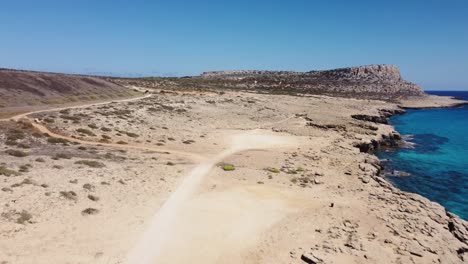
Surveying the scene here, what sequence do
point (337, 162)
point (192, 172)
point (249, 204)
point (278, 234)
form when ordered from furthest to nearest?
point (337, 162)
point (192, 172)
point (249, 204)
point (278, 234)

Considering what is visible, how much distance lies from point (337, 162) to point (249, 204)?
1320cm

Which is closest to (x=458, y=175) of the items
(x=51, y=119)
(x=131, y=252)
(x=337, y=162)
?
(x=337, y=162)

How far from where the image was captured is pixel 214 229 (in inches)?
687

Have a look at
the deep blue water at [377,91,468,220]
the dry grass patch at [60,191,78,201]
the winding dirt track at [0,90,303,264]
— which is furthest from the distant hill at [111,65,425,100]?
the dry grass patch at [60,191,78,201]

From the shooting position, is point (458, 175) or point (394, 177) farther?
point (458, 175)

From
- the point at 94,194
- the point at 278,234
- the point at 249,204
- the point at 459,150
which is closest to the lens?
the point at 278,234

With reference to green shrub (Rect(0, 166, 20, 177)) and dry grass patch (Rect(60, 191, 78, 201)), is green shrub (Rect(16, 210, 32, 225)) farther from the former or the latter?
green shrub (Rect(0, 166, 20, 177))

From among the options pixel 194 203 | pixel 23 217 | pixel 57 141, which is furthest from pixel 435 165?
pixel 23 217

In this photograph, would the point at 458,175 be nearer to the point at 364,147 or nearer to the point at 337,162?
the point at 364,147

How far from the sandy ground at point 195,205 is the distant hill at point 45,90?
9.40 metres

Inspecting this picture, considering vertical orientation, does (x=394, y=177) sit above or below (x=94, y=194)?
below

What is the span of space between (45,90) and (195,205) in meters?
38.5

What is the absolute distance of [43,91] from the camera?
48344 mm

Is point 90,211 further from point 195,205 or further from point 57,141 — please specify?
point 57,141
